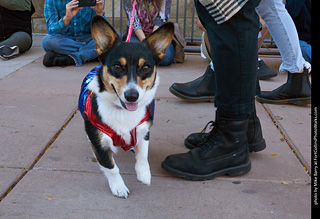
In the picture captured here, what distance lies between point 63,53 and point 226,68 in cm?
363

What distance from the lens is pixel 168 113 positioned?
139 inches

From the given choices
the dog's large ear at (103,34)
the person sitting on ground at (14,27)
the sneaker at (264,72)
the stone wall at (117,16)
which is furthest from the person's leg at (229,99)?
the stone wall at (117,16)

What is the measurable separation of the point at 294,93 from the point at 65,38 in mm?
3465

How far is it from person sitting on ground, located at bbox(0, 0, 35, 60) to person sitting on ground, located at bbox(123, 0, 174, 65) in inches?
74.2

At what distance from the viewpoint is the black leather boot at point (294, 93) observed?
3.72 metres

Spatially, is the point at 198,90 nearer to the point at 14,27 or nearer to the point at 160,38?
the point at 160,38

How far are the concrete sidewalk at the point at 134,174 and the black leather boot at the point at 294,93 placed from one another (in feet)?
0.29

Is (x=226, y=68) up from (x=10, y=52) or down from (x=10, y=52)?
up

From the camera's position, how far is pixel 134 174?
2.43 m

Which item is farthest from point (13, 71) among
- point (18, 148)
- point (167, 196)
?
point (167, 196)

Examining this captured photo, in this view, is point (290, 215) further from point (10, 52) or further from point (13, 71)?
point (10, 52)

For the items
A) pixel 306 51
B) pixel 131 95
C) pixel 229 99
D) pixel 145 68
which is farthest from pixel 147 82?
pixel 306 51

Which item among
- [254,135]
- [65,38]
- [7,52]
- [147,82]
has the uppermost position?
[147,82]

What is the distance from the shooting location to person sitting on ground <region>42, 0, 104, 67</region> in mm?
5242
